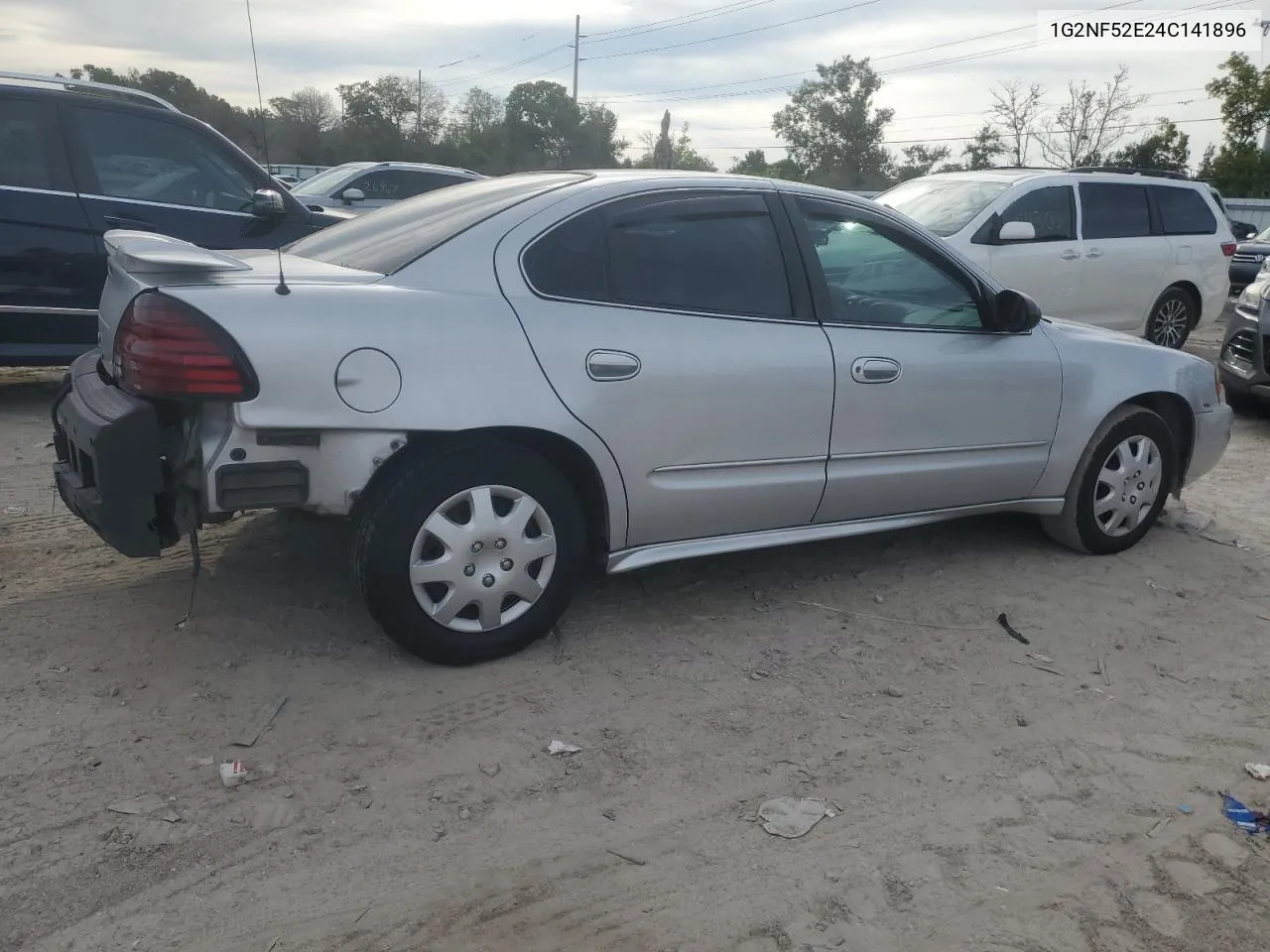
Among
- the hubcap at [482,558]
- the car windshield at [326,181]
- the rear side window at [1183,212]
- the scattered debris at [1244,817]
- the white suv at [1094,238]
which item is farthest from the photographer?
the car windshield at [326,181]

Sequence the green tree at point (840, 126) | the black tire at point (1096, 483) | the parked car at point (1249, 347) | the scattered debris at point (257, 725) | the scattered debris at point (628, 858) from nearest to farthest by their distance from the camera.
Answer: the scattered debris at point (628, 858), the scattered debris at point (257, 725), the black tire at point (1096, 483), the parked car at point (1249, 347), the green tree at point (840, 126)

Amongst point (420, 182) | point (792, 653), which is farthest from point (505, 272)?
point (420, 182)

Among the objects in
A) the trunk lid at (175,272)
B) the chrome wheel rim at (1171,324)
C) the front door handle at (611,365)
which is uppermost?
the trunk lid at (175,272)

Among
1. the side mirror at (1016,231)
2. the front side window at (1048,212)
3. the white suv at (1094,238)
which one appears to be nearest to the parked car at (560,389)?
the side mirror at (1016,231)

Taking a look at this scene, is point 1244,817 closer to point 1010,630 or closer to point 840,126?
point 1010,630

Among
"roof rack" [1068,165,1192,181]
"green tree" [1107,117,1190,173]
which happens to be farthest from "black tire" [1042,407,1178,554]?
"green tree" [1107,117,1190,173]

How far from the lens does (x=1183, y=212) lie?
10.9 m

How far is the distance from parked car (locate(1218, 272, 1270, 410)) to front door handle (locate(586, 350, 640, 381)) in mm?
6242

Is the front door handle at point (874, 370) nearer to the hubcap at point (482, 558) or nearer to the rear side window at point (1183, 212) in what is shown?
the hubcap at point (482, 558)

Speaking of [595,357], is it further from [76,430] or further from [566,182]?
[76,430]

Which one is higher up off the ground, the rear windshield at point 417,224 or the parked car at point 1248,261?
the rear windshield at point 417,224

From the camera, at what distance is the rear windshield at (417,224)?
3676 millimetres

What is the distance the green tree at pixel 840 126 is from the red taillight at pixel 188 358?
50.4 meters

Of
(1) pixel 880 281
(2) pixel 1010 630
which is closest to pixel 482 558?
(1) pixel 880 281
